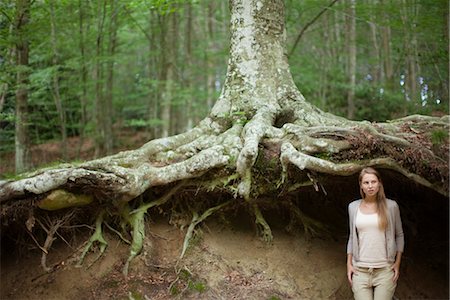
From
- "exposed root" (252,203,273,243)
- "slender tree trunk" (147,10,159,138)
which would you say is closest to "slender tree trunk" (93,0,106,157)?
"slender tree trunk" (147,10,159,138)

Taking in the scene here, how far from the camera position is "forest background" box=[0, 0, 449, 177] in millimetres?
8117

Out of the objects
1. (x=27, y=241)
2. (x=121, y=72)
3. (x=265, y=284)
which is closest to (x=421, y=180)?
(x=265, y=284)

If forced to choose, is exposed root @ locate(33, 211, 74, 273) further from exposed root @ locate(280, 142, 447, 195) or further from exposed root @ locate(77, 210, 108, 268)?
exposed root @ locate(280, 142, 447, 195)

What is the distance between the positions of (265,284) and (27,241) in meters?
3.23

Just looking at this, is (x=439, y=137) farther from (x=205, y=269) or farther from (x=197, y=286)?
(x=197, y=286)

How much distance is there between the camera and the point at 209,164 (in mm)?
4586

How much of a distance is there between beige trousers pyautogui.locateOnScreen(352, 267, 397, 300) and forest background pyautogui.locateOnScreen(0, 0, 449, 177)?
15.8 ft

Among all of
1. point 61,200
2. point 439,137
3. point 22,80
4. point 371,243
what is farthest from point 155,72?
point 371,243

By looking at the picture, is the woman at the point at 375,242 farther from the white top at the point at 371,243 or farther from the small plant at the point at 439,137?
the small plant at the point at 439,137

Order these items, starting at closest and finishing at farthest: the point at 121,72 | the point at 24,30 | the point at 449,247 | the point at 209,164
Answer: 1. the point at 209,164
2. the point at 449,247
3. the point at 24,30
4. the point at 121,72

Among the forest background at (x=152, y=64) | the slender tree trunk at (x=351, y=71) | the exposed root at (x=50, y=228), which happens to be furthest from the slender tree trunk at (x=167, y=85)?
the exposed root at (x=50, y=228)

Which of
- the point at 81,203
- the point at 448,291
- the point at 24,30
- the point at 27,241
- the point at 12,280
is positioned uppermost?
the point at 24,30

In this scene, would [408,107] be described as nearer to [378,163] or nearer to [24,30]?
[378,163]

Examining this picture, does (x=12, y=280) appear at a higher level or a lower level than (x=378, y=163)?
lower
